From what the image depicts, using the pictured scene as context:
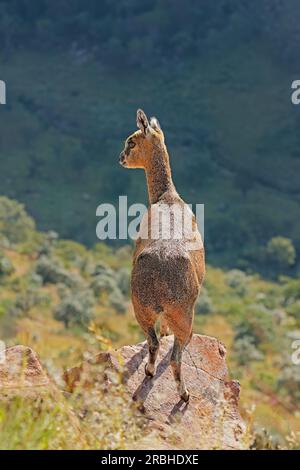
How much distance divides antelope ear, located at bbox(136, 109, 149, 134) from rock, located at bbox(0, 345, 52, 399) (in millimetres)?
3873

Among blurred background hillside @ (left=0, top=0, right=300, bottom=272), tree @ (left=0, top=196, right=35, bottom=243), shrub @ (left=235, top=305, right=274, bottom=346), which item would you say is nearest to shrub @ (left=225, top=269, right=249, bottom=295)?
blurred background hillside @ (left=0, top=0, right=300, bottom=272)

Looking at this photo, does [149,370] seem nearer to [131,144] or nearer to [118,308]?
[131,144]

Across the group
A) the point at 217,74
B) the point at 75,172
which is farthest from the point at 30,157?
the point at 217,74

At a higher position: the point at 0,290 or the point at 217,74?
the point at 217,74

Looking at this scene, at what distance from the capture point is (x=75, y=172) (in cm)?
16375

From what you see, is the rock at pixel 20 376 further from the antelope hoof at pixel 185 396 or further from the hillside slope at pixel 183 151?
the hillside slope at pixel 183 151

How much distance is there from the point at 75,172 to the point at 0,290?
267 feet

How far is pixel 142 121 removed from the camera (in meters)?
13.8

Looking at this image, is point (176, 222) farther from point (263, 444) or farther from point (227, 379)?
point (263, 444)

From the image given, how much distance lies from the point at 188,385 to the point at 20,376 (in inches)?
170

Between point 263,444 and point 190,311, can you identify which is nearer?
point 263,444

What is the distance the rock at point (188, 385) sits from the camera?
10.6m

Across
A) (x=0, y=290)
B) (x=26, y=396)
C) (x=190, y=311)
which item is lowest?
(x=26, y=396)

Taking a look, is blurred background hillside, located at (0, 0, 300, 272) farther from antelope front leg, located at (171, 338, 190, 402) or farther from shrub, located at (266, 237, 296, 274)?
antelope front leg, located at (171, 338, 190, 402)
